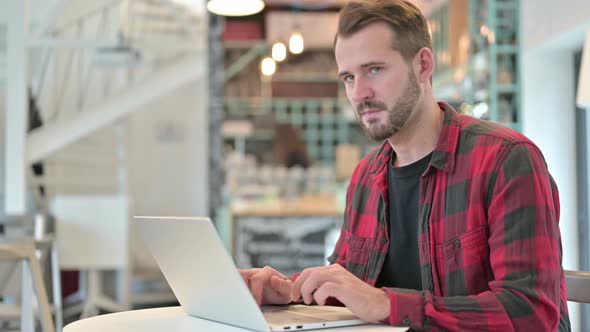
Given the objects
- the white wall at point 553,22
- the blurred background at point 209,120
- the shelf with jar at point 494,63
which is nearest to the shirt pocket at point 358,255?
the blurred background at point 209,120

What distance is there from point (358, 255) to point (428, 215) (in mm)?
280

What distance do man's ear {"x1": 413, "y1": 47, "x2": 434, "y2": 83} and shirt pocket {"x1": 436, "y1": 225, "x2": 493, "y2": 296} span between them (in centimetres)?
36

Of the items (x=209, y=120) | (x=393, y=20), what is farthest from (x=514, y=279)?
(x=209, y=120)

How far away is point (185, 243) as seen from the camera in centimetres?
136

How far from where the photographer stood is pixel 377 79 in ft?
5.05

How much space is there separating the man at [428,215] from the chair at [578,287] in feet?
0.83

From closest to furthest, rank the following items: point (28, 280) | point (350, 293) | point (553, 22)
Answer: point (350, 293) → point (28, 280) → point (553, 22)

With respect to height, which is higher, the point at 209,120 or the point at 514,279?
the point at 209,120

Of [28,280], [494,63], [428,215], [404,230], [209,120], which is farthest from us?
[209,120]

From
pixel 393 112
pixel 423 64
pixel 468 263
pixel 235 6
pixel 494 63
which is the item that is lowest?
pixel 468 263

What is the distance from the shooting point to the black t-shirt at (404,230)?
1.67 metres

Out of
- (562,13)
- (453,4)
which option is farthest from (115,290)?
(562,13)

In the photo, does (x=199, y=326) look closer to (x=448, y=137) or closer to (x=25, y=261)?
(x=448, y=137)

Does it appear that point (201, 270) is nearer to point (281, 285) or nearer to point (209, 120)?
point (281, 285)
